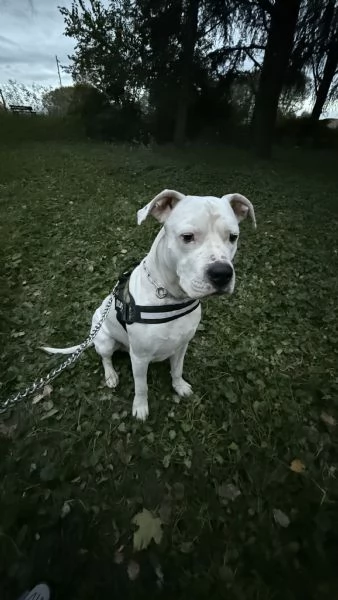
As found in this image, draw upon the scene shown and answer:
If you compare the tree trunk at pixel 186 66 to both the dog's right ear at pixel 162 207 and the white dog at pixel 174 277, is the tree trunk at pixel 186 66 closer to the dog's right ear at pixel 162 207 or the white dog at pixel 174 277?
the dog's right ear at pixel 162 207

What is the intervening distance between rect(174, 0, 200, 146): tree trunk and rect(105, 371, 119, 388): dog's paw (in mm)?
12721

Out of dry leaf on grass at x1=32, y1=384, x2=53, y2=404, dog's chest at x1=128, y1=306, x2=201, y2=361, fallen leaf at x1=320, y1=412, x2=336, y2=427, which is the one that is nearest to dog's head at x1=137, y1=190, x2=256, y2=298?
dog's chest at x1=128, y1=306, x2=201, y2=361

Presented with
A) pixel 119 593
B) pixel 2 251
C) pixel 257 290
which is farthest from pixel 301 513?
pixel 2 251

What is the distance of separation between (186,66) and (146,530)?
48.6 feet

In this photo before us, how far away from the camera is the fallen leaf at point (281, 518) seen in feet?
6.72

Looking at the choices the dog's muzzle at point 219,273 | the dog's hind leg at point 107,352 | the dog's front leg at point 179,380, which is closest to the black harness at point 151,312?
the dog's muzzle at point 219,273

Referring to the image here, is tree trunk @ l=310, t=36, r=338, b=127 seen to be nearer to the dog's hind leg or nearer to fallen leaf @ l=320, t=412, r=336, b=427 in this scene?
fallen leaf @ l=320, t=412, r=336, b=427

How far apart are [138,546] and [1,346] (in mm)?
2626

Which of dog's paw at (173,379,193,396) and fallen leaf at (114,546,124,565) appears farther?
dog's paw at (173,379,193,396)

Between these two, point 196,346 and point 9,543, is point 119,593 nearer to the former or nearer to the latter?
point 9,543

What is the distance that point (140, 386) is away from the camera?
2.64m

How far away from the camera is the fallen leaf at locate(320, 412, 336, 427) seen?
2.80 metres

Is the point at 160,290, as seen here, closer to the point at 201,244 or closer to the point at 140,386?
the point at 201,244

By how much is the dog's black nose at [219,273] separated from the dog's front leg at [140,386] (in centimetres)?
93
